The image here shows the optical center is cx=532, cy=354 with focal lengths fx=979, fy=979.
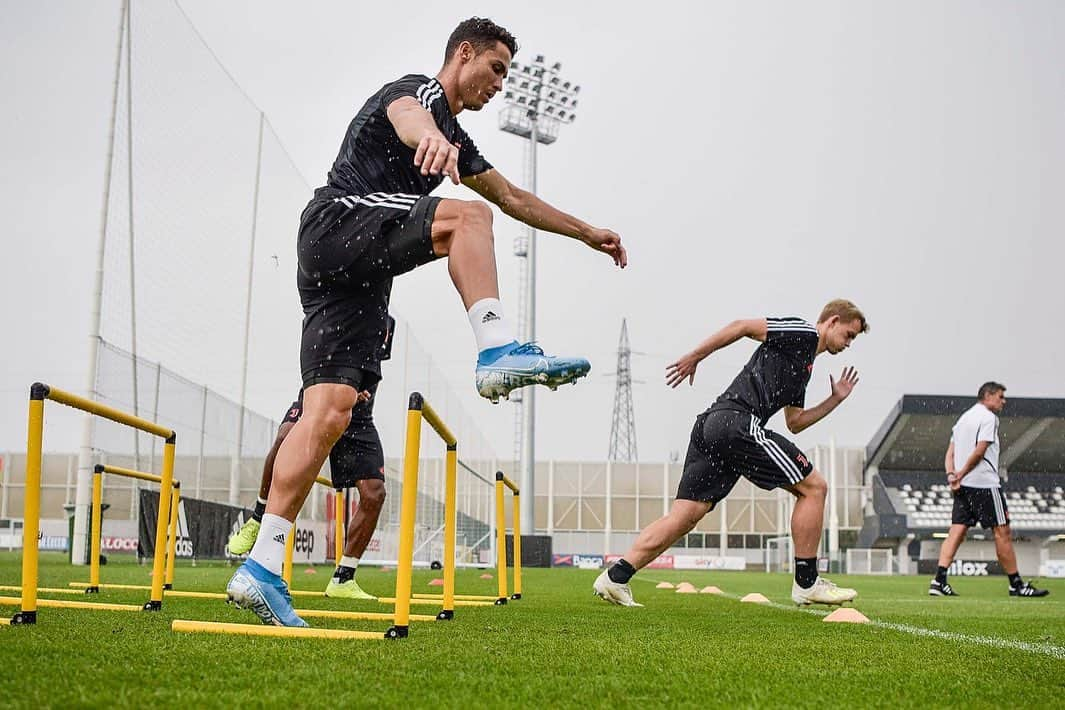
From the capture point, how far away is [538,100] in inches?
1068

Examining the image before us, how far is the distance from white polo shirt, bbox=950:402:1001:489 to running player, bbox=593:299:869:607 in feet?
13.7

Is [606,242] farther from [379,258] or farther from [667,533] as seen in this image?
[667,533]

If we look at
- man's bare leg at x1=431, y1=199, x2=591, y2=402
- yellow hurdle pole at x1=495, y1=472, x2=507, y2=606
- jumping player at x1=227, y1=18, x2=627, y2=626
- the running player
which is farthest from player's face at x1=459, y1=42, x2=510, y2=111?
yellow hurdle pole at x1=495, y1=472, x2=507, y2=606

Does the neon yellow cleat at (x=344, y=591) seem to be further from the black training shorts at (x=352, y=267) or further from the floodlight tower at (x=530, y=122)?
the floodlight tower at (x=530, y=122)

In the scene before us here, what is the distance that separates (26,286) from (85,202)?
357 cm

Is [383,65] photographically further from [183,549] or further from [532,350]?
[532,350]

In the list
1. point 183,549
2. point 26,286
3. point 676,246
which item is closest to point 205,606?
point 183,549

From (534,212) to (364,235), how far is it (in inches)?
31.2

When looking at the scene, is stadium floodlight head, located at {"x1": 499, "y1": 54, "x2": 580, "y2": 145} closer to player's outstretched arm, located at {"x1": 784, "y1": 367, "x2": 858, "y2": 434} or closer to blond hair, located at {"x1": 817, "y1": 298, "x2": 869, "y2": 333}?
blond hair, located at {"x1": 817, "y1": 298, "x2": 869, "y2": 333}

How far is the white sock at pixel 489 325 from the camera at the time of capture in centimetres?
273

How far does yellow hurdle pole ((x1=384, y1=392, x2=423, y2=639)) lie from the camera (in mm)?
2953

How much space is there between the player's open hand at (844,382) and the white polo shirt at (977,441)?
4.18 meters

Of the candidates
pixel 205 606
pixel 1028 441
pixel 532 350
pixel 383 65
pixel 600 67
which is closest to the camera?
pixel 532 350

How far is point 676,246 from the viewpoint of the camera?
26.4m
